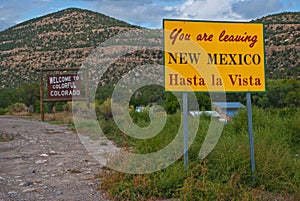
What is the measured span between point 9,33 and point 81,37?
42.7 ft

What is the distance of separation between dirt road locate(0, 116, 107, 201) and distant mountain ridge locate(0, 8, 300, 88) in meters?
22.5

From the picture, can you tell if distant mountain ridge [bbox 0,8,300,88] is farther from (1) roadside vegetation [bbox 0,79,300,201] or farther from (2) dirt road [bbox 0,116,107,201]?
(1) roadside vegetation [bbox 0,79,300,201]

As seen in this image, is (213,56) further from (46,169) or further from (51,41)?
(51,41)

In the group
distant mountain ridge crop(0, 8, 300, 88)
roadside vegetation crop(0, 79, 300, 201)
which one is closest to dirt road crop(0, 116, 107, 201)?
roadside vegetation crop(0, 79, 300, 201)

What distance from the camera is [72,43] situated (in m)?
51.3

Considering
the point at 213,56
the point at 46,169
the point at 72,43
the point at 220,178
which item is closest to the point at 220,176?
the point at 220,178

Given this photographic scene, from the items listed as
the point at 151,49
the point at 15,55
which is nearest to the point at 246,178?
the point at 151,49

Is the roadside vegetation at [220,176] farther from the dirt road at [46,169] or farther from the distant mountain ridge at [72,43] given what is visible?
the distant mountain ridge at [72,43]

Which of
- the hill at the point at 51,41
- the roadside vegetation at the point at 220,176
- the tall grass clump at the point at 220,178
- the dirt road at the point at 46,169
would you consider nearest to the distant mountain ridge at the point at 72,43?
the hill at the point at 51,41

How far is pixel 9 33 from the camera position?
195 ft

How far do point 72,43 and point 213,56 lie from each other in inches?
1799

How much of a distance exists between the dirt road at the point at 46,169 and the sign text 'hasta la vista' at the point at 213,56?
7.19 ft

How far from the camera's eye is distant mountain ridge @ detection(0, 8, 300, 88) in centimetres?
4272

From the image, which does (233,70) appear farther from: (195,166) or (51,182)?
(51,182)
